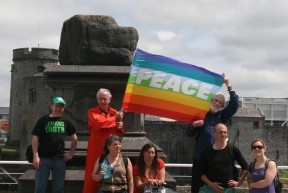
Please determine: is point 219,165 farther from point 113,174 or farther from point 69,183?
point 69,183

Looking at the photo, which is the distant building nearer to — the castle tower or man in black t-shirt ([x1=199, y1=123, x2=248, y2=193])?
the castle tower

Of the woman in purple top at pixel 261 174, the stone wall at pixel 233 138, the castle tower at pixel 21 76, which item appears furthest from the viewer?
the castle tower at pixel 21 76

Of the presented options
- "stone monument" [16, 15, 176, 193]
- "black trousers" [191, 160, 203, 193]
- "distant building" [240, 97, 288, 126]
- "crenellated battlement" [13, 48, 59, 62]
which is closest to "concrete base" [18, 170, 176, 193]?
"stone monument" [16, 15, 176, 193]

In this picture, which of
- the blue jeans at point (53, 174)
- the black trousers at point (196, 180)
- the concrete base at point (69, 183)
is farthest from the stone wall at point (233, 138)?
the black trousers at point (196, 180)

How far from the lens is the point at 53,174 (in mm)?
6398

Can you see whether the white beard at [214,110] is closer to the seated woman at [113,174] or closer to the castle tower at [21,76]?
the seated woman at [113,174]

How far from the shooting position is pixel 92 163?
6391 mm

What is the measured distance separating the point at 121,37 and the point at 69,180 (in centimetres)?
225

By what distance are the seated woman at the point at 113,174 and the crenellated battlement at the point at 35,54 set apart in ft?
162

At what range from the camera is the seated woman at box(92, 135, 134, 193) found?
5707 millimetres

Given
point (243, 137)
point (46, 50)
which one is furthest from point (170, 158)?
point (46, 50)

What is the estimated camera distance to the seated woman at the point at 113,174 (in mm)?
5707

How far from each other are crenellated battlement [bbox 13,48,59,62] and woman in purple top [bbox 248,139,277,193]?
1954 inches

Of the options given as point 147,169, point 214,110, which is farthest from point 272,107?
point 147,169
